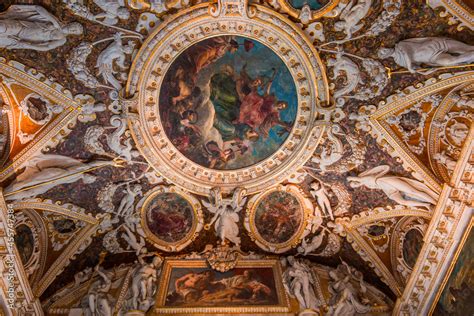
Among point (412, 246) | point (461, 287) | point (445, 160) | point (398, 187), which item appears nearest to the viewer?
point (461, 287)

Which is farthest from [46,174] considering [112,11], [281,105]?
[281,105]

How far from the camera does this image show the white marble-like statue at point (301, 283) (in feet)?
40.3

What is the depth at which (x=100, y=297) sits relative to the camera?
1240 cm

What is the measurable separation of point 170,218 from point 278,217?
307cm

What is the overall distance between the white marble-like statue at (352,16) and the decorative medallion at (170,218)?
19.6 feet

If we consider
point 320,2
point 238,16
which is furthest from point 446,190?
point 238,16

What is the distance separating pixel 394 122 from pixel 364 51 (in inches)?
74.3

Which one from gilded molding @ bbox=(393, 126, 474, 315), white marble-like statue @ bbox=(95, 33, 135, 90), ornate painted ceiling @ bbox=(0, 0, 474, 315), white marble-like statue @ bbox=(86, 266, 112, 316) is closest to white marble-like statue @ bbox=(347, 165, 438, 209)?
ornate painted ceiling @ bbox=(0, 0, 474, 315)

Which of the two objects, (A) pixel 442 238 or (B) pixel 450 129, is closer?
(B) pixel 450 129

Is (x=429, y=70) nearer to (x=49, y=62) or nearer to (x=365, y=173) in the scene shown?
(x=365, y=173)

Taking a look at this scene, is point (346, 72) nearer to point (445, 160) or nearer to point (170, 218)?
point (445, 160)

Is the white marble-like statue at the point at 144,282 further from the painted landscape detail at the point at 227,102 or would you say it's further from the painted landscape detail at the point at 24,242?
the painted landscape detail at the point at 227,102

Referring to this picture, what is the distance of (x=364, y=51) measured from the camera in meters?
11.1

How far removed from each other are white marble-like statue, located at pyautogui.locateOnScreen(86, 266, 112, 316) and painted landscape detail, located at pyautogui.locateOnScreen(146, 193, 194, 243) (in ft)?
6.04
